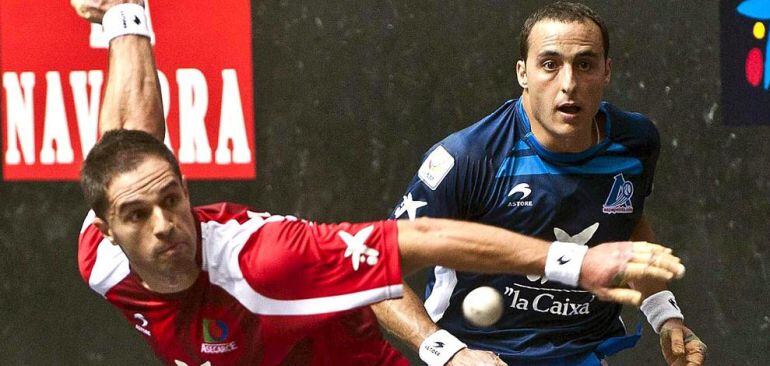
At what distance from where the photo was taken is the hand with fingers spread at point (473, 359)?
3307mm

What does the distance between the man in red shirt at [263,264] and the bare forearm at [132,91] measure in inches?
16.0

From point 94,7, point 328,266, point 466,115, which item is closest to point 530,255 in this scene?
point 328,266

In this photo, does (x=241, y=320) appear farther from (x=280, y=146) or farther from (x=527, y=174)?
(x=280, y=146)

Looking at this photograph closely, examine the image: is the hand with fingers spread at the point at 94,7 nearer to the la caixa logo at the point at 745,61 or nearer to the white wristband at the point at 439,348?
the white wristband at the point at 439,348

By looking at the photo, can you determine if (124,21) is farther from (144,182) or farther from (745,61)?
(745,61)

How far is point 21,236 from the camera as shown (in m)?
5.06

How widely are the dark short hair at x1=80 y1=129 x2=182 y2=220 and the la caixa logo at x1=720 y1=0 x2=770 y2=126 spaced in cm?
225

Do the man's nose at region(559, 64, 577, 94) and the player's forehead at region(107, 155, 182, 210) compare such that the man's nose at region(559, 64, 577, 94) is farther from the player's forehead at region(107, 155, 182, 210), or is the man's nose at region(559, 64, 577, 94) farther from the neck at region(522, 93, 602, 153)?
the player's forehead at region(107, 155, 182, 210)

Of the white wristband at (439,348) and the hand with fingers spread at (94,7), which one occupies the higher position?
the hand with fingers spread at (94,7)

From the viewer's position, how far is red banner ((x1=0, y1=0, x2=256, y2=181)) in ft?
15.7

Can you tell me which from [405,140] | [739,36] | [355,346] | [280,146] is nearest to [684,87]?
[739,36]

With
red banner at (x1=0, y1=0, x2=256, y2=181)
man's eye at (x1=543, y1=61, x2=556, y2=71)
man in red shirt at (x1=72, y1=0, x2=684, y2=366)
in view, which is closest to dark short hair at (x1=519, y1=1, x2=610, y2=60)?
man's eye at (x1=543, y1=61, x2=556, y2=71)

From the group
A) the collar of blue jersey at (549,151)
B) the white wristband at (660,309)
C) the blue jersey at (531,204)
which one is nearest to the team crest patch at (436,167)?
the blue jersey at (531,204)

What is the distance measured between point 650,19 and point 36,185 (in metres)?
2.21
